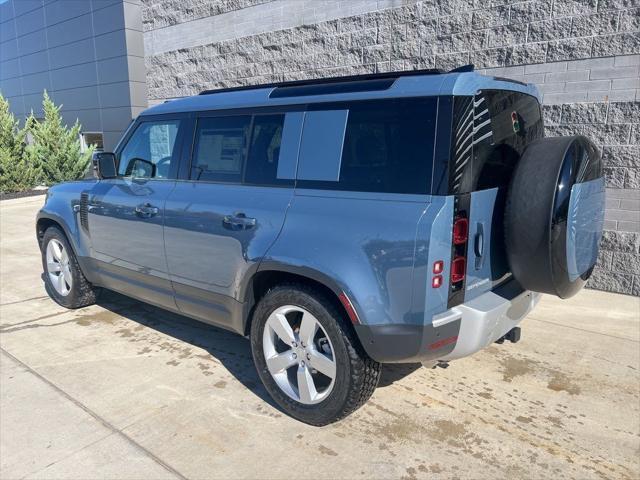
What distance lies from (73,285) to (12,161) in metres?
10.9

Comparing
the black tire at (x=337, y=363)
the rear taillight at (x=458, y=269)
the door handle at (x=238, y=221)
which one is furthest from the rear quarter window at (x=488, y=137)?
the door handle at (x=238, y=221)

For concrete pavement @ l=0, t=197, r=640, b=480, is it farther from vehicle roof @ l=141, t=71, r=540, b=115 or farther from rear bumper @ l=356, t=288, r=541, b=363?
vehicle roof @ l=141, t=71, r=540, b=115

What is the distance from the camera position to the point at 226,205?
3.18 metres

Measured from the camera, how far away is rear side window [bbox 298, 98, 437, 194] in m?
2.46

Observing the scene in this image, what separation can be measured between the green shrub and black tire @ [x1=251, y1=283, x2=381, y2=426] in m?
13.4

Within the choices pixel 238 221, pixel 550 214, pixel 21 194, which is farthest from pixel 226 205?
pixel 21 194

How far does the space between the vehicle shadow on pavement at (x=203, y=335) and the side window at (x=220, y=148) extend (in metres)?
1.44

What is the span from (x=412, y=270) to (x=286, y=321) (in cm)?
96

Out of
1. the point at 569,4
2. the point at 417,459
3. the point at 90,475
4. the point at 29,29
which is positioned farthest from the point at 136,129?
the point at 29,29

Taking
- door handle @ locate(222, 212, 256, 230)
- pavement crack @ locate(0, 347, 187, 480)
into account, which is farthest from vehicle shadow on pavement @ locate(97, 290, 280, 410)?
door handle @ locate(222, 212, 256, 230)

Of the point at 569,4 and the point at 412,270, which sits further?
the point at 569,4

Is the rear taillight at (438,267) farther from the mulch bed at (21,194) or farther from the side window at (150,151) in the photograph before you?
the mulch bed at (21,194)

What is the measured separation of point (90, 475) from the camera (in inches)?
100.0

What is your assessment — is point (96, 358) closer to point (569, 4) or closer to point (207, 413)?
point (207, 413)
